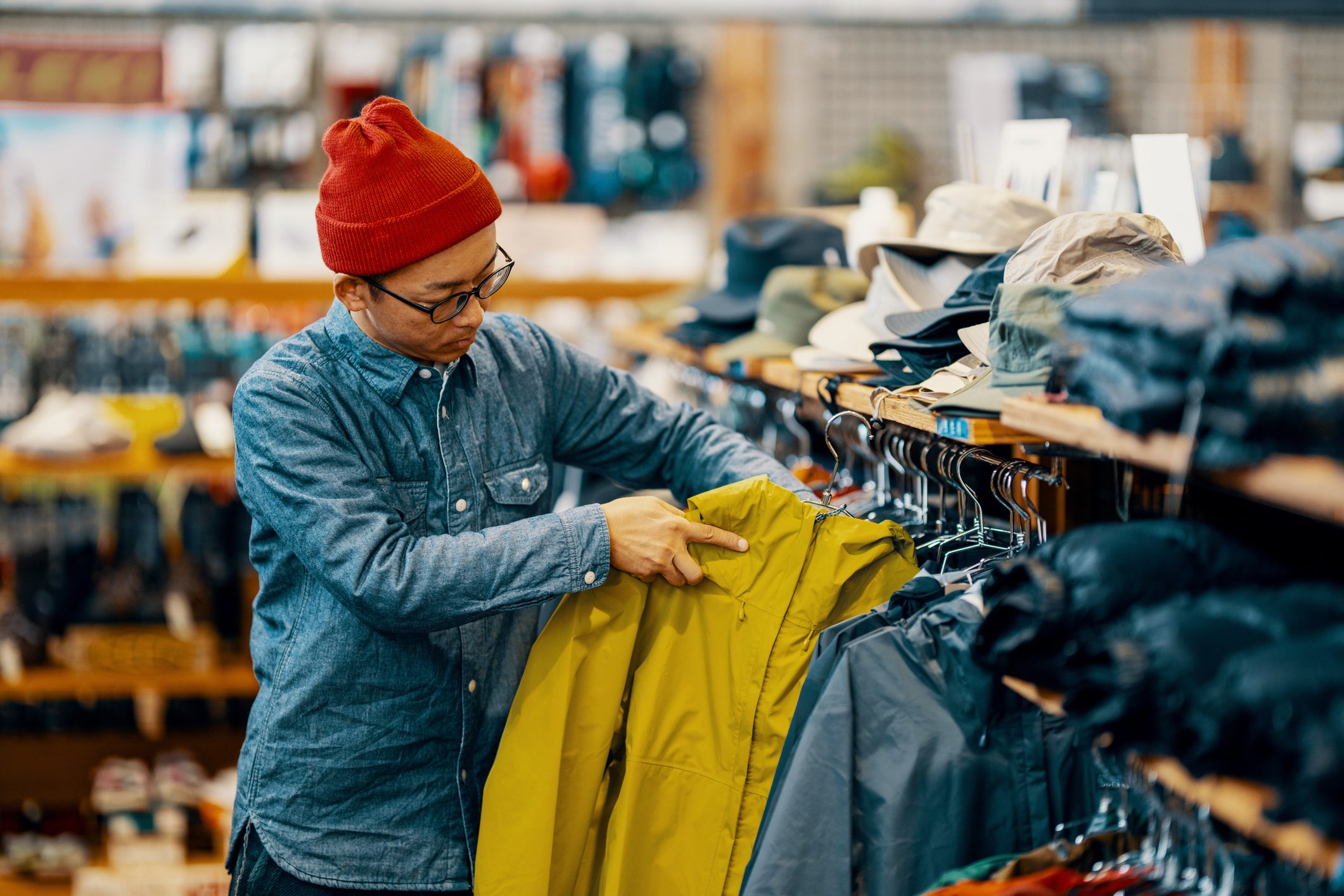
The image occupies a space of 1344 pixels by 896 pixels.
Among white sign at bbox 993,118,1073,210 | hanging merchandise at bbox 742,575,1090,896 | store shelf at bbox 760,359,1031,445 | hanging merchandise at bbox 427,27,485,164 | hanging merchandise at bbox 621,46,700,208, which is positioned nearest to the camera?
store shelf at bbox 760,359,1031,445

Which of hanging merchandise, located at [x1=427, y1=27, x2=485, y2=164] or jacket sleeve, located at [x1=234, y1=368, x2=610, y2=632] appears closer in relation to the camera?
jacket sleeve, located at [x1=234, y1=368, x2=610, y2=632]

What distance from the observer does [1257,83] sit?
513 cm

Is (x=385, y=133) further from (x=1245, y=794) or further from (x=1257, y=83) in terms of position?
(x=1257, y=83)

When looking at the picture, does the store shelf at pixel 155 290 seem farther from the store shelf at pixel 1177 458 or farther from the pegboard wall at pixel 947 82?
→ the store shelf at pixel 1177 458

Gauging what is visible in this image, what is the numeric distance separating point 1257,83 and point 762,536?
177 inches

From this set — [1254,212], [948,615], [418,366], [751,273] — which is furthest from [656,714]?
[1254,212]

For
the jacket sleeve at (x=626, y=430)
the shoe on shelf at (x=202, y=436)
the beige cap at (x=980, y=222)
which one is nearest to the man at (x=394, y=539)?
the jacket sleeve at (x=626, y=430)

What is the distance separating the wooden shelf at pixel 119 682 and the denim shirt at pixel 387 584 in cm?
201

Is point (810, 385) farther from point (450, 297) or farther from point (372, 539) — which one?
point (372, 539)

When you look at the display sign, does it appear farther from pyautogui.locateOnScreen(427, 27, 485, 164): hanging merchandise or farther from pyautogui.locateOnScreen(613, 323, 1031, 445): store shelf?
pyautogui.locateOnScreen(613, 323, 1031, 445): store shelf

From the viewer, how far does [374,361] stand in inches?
66.5

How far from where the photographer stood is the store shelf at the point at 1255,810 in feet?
2.93

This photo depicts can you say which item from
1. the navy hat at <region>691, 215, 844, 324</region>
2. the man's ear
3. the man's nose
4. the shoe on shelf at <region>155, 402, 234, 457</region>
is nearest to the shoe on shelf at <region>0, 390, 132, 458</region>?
the shoe on shelf at <region>155, 402, 234, 457</region>

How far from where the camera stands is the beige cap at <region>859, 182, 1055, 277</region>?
2.05 metres
